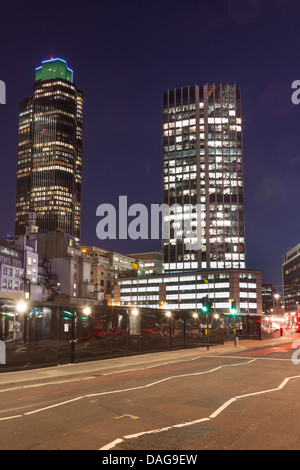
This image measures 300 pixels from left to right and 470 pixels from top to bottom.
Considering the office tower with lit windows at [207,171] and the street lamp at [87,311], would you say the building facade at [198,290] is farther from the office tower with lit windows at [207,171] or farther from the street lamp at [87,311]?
the street lamp at [87,311]

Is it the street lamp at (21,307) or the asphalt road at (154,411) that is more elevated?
the street lamp at (21,307)

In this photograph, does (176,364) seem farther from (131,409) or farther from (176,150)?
(176,150)

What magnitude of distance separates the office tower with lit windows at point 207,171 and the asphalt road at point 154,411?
15080cm

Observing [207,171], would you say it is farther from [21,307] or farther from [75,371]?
[75,371]

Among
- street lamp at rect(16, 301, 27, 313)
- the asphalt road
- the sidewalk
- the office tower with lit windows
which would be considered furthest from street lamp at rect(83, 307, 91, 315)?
the office tower with lit windows

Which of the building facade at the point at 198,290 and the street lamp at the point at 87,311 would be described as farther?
the building facade at the point at 198,290

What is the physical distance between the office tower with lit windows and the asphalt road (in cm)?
15080

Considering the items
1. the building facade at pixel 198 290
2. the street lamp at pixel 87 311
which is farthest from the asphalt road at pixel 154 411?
the building facade at pixel 198 290

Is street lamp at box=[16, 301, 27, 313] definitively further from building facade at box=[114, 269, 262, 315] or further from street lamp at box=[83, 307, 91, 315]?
building facade at box=[114, 269, 262, 315]

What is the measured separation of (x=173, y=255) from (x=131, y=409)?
522ft

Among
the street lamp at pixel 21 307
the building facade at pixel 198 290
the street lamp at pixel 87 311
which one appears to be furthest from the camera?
the building facade at pixel 198 290

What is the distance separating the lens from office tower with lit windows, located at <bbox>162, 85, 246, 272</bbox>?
168 meters

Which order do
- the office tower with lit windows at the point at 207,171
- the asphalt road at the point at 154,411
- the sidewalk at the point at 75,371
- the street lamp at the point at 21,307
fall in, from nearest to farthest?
the asphalt road at the point at 154,411, the sidewalk at the point at 75,371, the street lamp at the point at 21,307, the office tower with lit windows at the point at 207,171

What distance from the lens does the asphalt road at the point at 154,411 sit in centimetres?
811
